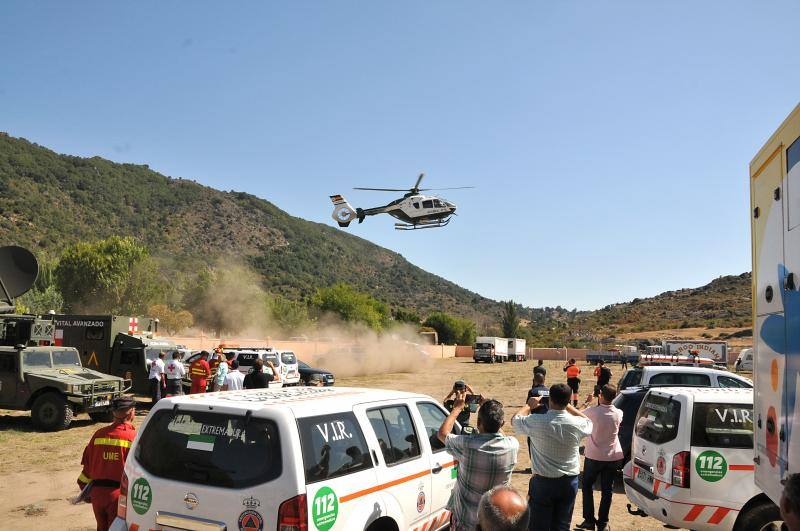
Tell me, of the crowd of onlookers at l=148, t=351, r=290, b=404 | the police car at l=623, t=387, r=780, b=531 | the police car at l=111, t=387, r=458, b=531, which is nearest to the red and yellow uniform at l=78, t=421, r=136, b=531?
the police car at l=111, t=387, r=458, b=531

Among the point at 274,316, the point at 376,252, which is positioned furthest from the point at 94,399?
the point at 376,252

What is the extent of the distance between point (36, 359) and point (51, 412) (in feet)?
4.75

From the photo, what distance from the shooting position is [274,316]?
220 ft

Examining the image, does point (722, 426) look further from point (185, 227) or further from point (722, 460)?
point (185, 227)

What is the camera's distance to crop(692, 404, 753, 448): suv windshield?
6.53 metres

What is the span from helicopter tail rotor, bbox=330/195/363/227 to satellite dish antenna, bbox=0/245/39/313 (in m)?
18.1

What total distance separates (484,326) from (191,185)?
7158 centimetres

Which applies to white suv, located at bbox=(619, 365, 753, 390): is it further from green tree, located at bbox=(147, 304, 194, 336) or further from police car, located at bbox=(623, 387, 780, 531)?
green tree, located at bbox=(147, 304, 194, 336)

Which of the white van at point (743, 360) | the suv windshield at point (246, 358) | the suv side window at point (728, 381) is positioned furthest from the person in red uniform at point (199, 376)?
the white van at point (743, 360)

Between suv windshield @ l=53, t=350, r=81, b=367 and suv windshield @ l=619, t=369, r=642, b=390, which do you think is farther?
suv windshield @ l=53, t=350, r=81, b=367

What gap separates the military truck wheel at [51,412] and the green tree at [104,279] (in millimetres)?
39415

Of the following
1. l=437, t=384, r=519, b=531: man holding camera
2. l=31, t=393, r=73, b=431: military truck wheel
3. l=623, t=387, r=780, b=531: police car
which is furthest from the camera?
l=31, t=393, r=73, b=431: military truck wheel

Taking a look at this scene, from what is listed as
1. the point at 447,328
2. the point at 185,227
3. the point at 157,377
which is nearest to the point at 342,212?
the point at 157,377

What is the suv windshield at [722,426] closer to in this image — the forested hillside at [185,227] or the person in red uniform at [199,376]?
the person in red uniform at [199,376]
